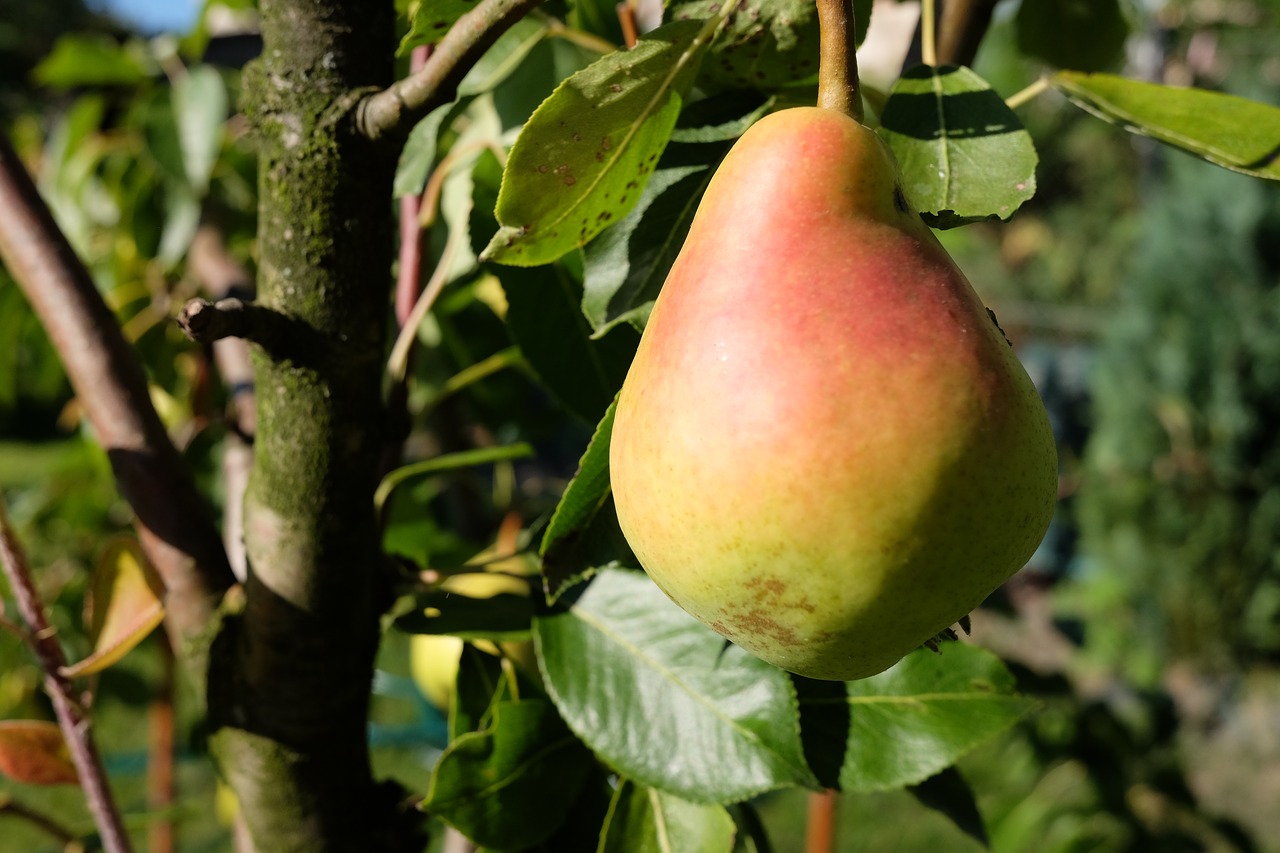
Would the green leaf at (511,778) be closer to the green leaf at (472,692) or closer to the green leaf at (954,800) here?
the green leaf at (472,692)

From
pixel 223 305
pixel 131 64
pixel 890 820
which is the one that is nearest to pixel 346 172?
pixel 223 305

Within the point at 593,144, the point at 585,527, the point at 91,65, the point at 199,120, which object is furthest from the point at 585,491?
the point at 91,65

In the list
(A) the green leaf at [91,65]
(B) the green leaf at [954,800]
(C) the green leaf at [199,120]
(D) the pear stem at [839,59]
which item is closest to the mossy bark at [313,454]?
(D) the pear stem at [839,59]

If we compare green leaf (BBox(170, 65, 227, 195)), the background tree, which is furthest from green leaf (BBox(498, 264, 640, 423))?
green leaf (BBox(170, 65, 227, 195))

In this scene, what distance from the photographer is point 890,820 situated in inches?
105

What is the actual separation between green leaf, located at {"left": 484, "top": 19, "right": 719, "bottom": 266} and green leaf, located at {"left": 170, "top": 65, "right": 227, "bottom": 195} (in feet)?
2.69

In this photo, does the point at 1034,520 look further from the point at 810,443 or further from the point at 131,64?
the point at 131,64

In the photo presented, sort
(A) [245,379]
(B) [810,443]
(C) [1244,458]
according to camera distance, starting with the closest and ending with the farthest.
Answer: (B) [810,443], (A) [245,379], (C) [1244,458]

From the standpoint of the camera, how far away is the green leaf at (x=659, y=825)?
53 centimetres

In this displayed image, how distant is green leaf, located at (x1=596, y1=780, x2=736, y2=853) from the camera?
53cm

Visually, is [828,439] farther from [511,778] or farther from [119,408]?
[119,408]

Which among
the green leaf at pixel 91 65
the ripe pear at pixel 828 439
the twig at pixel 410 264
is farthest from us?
the green leaf at pixel 91 65

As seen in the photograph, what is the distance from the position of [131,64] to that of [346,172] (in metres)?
1.08

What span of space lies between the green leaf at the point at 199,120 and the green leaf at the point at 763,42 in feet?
2.66
